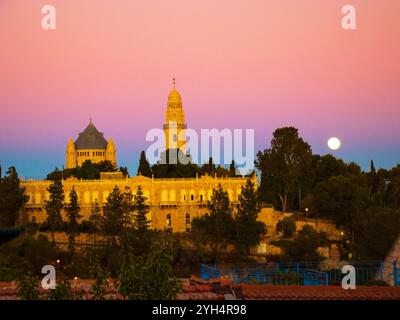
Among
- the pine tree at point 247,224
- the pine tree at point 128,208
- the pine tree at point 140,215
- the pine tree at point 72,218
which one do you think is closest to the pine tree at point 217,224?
the pine tree at point 247,224

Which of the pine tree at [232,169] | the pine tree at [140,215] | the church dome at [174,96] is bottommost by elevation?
the pine tree at [140,215]

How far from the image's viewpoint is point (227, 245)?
5653 cm

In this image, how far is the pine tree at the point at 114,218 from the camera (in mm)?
55406

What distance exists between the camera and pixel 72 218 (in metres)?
59.1

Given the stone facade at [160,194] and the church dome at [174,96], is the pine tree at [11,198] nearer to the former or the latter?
the stone facade at [160,194]

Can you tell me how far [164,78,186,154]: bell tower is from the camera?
77.0 meters

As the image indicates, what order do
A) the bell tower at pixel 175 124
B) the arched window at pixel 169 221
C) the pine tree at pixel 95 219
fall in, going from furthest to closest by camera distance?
the bell tower at pixel 175 124
the arched window at pixel 169 221
the pine tree at pixel 95 219

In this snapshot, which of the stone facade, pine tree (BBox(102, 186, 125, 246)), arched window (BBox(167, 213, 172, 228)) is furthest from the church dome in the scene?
pine tree (BBox(102, 186, 125, 246))

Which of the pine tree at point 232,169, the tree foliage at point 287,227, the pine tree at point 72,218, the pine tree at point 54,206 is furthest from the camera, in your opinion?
the pine tree at point 232,169

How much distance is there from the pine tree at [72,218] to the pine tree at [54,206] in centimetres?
63

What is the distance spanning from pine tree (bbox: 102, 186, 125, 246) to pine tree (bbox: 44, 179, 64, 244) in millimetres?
3590

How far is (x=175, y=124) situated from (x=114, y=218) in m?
22.4

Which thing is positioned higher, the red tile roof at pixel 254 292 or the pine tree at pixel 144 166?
the pine tree at pixel 144 166

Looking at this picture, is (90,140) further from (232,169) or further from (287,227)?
(287,227)
